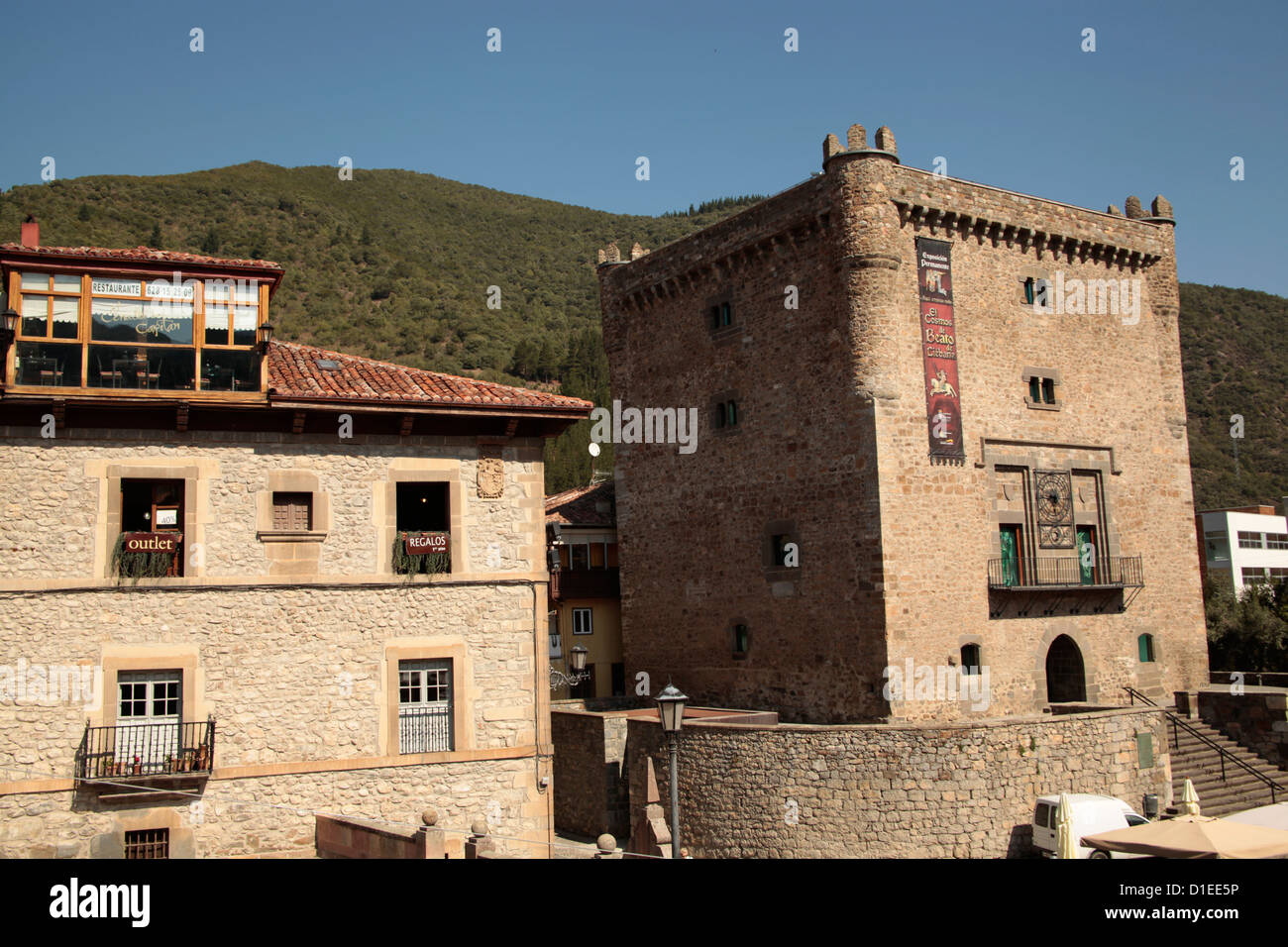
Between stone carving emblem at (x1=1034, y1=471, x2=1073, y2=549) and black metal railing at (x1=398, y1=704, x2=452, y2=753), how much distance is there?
55.2 ft

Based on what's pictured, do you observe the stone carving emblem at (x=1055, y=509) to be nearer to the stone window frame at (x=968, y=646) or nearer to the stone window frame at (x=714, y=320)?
the stone window frame at (x=968, y=646)

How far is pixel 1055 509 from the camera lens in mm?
27453

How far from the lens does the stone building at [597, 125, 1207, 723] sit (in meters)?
25.0

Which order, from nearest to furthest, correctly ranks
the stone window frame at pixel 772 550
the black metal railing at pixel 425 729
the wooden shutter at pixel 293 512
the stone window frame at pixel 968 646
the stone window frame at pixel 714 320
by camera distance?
the wooden shutter at pixel 293 512, the black metal railing at pixel 425 729, the stone window frame at pixel 968 646, the stone window frame at pixel 772 550, the stone window frame at pixel 714 320

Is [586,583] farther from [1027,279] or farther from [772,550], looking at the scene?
[1027,279]

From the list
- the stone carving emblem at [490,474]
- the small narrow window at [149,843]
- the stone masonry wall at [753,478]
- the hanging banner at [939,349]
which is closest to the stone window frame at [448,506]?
the stone carving emblem at [490,474]

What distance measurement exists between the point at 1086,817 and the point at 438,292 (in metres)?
69.0

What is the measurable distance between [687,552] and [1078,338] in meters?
12.7

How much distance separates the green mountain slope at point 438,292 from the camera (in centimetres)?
6888

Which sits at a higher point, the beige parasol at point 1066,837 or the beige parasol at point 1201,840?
the beige parasol at point 1201,840

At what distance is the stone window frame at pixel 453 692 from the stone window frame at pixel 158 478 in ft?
11.5

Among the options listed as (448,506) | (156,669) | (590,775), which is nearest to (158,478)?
(156,669)

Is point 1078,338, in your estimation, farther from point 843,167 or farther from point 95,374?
point 95,374

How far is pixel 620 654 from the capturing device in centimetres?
3378
